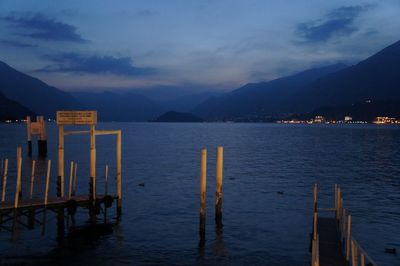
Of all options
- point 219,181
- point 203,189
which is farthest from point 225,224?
point 203,189

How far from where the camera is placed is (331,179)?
49.9m

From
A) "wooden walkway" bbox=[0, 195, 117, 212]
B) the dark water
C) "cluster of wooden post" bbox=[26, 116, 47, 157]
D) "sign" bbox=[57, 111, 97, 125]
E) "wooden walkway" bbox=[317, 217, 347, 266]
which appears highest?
"sign" bbox=[57, 111, 97, 125]

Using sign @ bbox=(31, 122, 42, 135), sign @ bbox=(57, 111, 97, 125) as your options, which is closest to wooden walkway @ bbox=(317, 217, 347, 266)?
sign @ bbox=(57, 111, 97, 125)

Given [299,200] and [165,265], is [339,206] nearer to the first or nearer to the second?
[165,265]

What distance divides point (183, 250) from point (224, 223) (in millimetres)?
5881

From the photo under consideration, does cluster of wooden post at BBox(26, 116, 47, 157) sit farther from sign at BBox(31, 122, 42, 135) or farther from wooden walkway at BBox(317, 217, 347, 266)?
wooden walkway at BBox(317, 217, 347, 266)

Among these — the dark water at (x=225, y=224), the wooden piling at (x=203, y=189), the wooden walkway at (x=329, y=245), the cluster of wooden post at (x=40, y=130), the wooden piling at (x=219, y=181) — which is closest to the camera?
the wooden walkway at (x=329, y=245)

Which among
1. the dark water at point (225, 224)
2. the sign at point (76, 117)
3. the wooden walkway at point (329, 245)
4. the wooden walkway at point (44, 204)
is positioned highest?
the sign at point (76, 117)

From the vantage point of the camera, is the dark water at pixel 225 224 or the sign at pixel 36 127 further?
the sign at pixel 36 127

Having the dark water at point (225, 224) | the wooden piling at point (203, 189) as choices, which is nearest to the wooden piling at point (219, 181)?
the wooden piling at point (203, 189)

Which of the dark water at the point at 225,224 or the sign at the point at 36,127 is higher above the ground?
the sign at the point at 36,127

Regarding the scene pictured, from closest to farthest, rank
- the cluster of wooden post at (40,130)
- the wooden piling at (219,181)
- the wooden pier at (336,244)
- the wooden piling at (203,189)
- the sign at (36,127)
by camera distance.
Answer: the wooden pier at (336,244) < the wooden piling at (203,189) < the wooden piling at (219,181) < the cluster of wooden post at (40,130) < the sign at (36,127)

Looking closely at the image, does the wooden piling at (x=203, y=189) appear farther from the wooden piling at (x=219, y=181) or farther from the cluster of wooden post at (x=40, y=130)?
the cluster of wooden post at (x=40, y=130)

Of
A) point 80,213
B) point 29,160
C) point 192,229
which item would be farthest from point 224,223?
point 29,160
